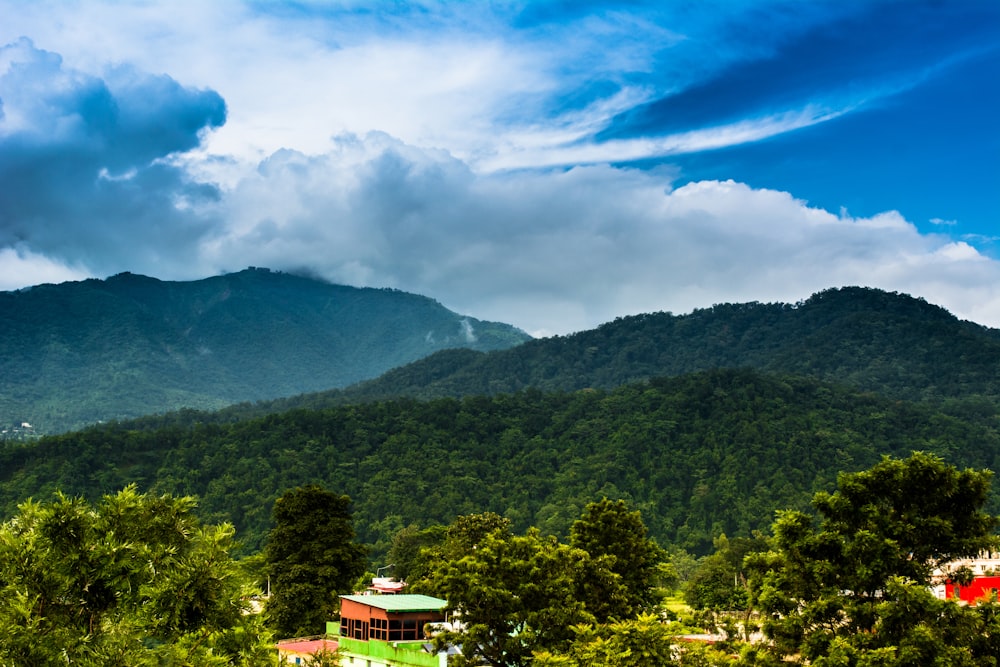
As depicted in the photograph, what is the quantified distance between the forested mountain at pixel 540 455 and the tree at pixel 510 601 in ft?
284

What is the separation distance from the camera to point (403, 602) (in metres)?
44.4

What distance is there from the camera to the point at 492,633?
3500 centimetres

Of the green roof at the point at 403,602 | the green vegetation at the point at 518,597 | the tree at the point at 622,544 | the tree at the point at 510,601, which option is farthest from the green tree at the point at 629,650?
the green roof at the point at 403,602

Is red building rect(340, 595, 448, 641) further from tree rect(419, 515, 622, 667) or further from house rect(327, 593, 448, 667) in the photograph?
tree rect(419, 515, 622, 667)

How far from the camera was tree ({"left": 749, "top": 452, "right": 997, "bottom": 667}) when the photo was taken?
25.1 m

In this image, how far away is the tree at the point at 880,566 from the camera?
2511 centimetres

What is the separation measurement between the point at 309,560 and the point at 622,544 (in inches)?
1006

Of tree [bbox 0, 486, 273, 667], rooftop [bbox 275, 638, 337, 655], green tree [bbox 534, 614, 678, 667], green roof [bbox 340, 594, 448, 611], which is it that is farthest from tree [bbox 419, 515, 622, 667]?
tree [bbox 0, 486, 273, 667]

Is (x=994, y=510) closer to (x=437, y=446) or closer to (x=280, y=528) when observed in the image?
(x=437, y=446)

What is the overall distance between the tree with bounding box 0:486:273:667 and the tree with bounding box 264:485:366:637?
39697mm

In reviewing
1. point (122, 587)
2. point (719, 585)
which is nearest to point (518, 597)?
point (122, 587)

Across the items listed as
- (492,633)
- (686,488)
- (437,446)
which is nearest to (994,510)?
(686,488)

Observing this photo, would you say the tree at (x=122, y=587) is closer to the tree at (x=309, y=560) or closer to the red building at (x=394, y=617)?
the red building at (x=394, y=617)

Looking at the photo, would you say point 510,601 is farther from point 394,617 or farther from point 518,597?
point 394,617
